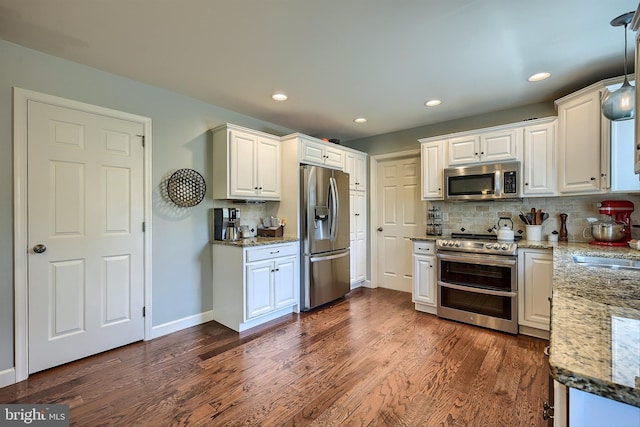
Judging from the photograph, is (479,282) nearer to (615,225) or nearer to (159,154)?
(615,225)

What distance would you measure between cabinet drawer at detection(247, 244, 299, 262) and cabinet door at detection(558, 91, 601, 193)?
2840mm

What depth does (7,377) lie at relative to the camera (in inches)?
81.2

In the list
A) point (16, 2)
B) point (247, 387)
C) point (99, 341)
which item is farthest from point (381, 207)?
point (16, 2)

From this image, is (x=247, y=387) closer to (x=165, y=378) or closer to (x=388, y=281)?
(x=165, y=378)

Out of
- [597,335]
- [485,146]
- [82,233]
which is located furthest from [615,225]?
[82,233]

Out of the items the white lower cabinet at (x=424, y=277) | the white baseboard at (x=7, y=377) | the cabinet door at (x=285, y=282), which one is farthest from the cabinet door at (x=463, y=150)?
the white baseboard at (x=7, y=377)

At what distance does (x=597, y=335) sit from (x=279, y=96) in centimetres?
298

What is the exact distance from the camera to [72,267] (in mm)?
2375

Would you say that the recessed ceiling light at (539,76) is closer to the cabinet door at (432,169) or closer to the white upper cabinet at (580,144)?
the white upper cabinet at (580,144)

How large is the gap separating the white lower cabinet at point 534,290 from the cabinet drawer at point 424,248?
84 centimetres

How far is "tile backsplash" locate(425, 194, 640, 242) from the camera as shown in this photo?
296 cm

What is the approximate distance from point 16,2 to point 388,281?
15.3ft

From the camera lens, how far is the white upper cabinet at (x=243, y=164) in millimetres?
3117

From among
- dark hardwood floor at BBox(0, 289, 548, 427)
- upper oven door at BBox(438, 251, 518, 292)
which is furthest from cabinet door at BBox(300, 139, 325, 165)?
dark hardwood floor at BBox(0, 289, 548, 427)
